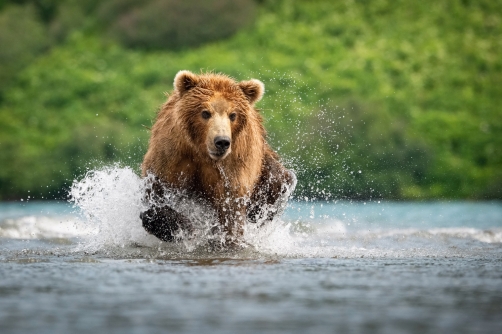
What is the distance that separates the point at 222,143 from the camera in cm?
713

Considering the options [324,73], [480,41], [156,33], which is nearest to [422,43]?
[480,41]

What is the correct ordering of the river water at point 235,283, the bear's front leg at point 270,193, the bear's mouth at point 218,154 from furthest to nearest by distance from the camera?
the bear's front leg at point 270,193 < the bear's mouth at point 218,154 < the river water at point 235,283

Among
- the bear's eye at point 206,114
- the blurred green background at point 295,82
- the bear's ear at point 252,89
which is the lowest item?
the bear's eye at point 206,114

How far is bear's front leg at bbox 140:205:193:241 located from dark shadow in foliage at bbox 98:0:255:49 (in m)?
24.6

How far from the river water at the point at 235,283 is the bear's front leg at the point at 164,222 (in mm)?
137

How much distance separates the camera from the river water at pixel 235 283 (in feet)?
15.1

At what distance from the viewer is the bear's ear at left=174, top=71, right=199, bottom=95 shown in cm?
773

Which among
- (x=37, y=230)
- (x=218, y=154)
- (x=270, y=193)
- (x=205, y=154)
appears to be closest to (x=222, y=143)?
(x=218, y=154)

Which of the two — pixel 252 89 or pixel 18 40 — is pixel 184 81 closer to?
pixel 252 89

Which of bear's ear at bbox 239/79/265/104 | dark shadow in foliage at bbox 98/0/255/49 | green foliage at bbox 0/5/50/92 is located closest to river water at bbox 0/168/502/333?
bear's ear at bbox 239/79/265/104

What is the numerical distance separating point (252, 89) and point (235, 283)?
2601 mm

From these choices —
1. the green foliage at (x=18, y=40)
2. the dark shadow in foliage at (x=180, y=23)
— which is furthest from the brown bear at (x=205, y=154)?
the green foliage at (x=18, y=40)

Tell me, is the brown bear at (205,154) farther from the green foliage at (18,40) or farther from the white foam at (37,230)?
the green foliage at (18,40)

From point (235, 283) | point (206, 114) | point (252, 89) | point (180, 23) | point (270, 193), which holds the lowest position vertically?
point (235, 283)
